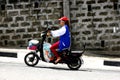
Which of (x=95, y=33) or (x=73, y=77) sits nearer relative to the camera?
(x=73, y=77)

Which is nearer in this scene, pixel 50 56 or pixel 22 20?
pixel 50 56

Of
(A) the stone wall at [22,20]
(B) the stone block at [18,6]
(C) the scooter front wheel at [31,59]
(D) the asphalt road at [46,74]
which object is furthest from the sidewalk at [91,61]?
(B) the stone block at [18,6]

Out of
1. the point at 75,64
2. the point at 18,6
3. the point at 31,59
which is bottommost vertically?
the point at 75,64

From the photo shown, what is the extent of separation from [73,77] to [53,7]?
7.86m

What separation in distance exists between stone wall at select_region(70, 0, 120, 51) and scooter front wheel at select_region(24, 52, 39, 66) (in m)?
5.88

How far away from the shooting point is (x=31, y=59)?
38.8ft

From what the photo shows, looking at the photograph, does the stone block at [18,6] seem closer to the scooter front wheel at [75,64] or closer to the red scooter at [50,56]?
the red scooter at [50,56]

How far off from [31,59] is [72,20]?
613cm

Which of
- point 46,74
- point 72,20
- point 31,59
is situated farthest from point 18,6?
point 46,74

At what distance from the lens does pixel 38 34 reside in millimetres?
17500

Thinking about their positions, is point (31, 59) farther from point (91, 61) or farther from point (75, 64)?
point (91, 61)

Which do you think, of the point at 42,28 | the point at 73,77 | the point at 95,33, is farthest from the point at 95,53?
the point at 73,77

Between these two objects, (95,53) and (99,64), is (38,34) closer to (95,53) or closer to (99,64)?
(95,53)

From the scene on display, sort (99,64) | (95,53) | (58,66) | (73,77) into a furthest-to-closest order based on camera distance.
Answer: (95,53) → (99,64) → (58,66) → (73,77)
